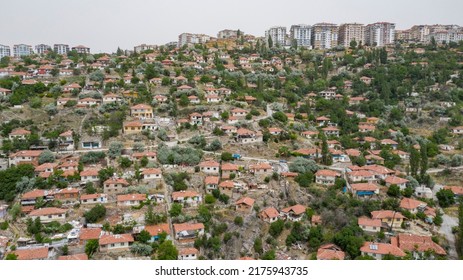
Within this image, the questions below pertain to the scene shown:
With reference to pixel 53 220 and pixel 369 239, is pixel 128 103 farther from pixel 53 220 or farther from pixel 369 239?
pixel 369 239

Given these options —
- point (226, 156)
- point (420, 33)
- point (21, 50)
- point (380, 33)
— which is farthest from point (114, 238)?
point (420, 33)

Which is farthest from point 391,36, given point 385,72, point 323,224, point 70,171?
point 70,171

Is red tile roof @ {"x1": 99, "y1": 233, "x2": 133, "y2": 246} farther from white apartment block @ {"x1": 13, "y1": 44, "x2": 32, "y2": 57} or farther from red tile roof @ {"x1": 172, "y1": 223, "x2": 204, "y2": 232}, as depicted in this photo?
white apartment block @ {"x1": 13, "y1": 44, "x2": 32, "y2": 57}

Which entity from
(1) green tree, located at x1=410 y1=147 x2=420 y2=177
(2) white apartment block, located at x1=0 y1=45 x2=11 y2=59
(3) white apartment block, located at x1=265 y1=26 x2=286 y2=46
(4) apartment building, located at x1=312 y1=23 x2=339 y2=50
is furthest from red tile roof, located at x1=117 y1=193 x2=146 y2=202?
(2) white apartment block, located at x1=0 y1=45 x2=11 y2=59

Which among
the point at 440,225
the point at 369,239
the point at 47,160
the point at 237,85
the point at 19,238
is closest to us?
the point at 19,238

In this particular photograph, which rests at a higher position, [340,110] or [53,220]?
[340,110]

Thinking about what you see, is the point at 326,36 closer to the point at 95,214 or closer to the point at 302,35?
the point at 302,35
